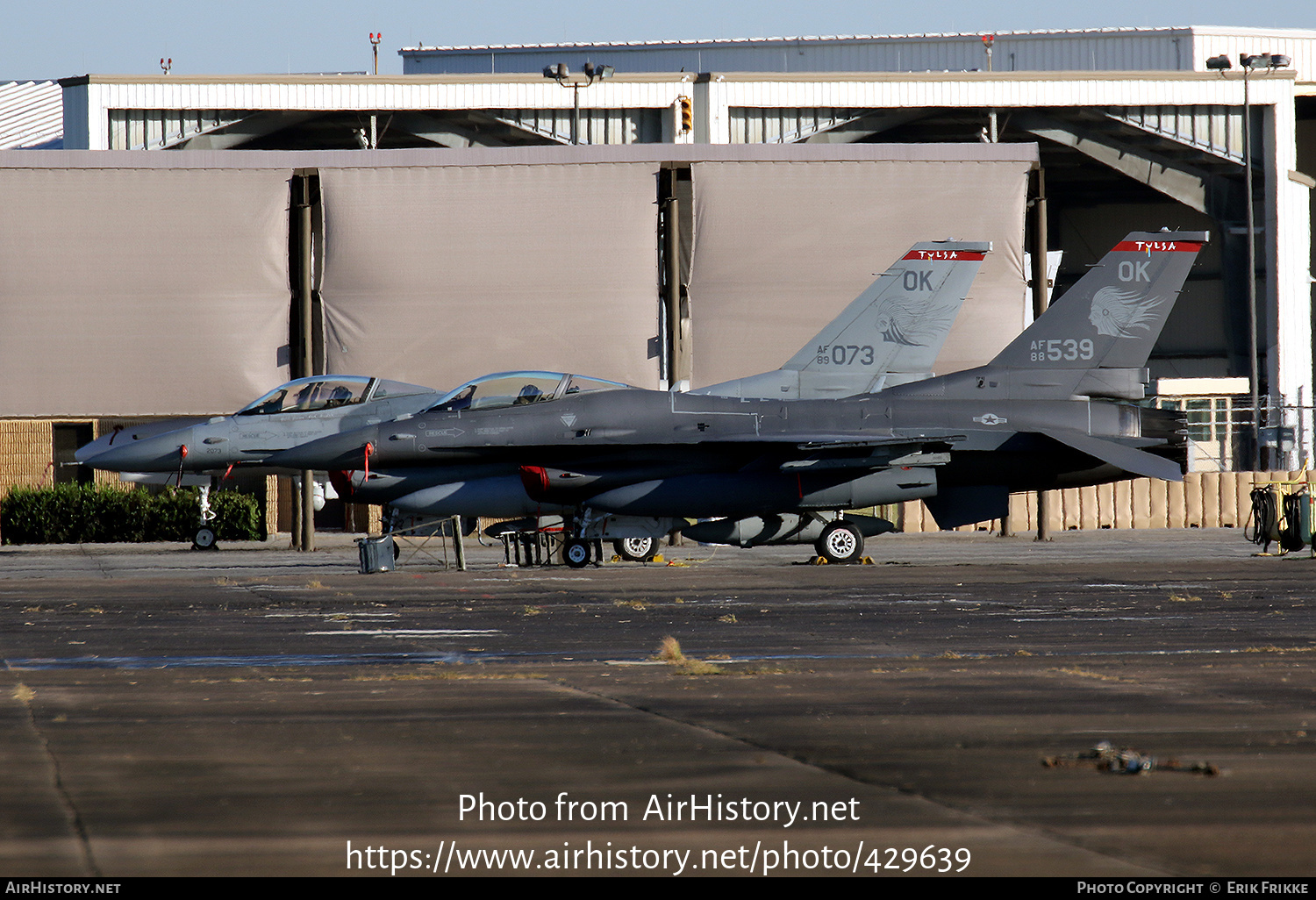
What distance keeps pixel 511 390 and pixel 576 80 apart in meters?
24.0

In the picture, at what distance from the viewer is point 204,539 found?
26609 mm

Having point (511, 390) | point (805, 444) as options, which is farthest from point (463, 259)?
point (805, 444)

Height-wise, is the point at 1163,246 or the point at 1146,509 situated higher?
the point at 1163,246

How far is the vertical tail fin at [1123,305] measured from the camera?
21.8m

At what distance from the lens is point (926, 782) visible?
563 centimetres

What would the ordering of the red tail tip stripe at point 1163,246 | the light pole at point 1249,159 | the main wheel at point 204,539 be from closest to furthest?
the red tail tip stripe at point 1163,246 < the main wheel at point 204,539 < the light pole at point 1249,159

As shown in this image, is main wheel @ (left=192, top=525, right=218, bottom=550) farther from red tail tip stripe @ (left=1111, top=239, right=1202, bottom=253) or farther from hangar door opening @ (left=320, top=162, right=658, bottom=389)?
red tail tip stripe @ (left=1111, top=239, right=1202, bottom=253)

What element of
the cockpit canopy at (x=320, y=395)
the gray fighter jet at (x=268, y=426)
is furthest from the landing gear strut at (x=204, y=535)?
the cockpit canopy at (x=320, y=395)

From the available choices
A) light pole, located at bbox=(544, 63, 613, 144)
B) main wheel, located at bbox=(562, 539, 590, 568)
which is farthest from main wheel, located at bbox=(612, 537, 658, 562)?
light pole, located at bbox=(544, 63, 613, 144)

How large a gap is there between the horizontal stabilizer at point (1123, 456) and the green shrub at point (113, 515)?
17899 mm

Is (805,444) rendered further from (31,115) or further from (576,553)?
(31,115)

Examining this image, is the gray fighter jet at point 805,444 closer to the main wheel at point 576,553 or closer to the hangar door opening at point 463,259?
the main wheel at point 576,553

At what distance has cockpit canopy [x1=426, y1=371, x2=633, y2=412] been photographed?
2053cm

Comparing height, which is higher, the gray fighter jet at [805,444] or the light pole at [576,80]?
the light pole at [576,80]
